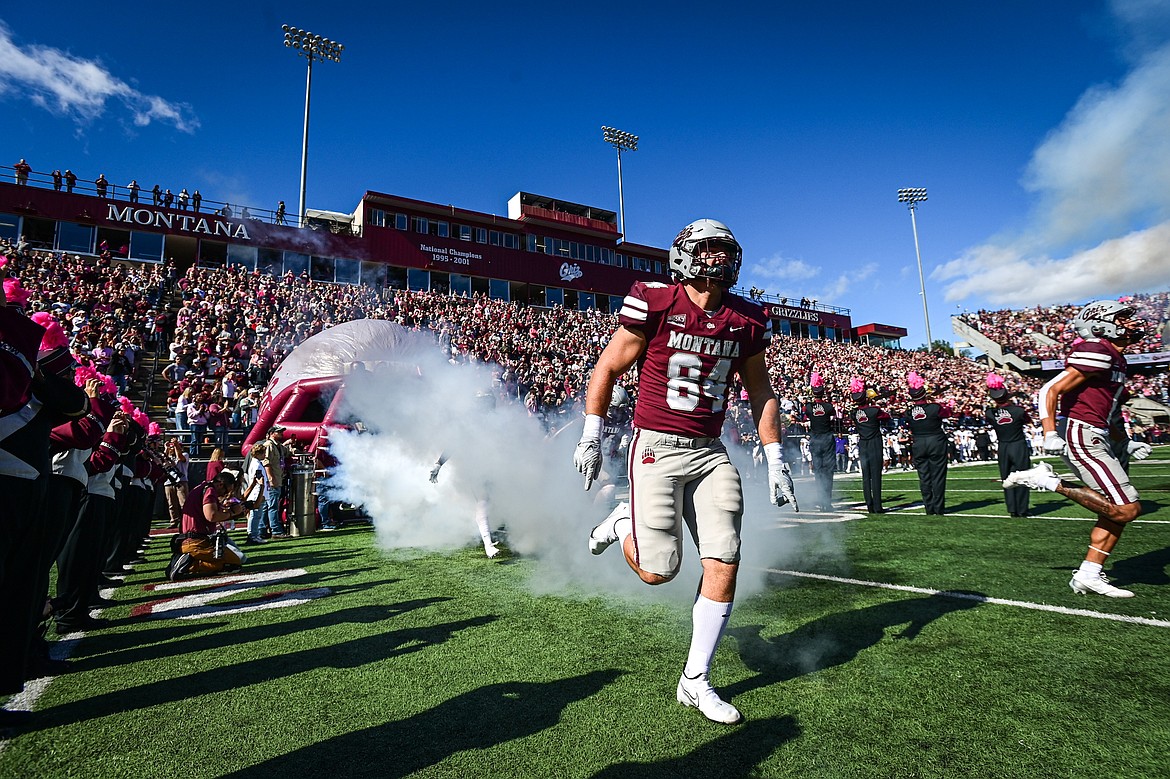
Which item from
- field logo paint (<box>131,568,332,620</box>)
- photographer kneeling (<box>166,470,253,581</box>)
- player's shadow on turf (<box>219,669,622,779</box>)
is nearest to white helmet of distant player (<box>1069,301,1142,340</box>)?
player's shadow on turf (<box>219,669,622,779</box>)

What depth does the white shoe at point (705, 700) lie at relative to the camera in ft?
9.01

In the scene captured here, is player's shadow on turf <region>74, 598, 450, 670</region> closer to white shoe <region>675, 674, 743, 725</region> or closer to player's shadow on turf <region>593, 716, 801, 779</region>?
white shoe <region>675, 674, 743, 725</region>

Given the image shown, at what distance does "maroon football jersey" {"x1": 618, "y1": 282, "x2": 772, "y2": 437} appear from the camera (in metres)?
3.35

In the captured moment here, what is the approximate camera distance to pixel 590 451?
340cm

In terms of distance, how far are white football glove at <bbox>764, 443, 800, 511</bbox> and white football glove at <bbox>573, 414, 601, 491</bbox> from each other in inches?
39.3

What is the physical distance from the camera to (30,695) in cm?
344

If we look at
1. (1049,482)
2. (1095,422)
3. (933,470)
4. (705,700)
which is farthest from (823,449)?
(705,700)

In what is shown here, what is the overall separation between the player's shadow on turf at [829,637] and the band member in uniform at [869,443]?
5.71m

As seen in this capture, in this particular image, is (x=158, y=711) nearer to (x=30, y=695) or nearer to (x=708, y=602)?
(x=30, y=695)

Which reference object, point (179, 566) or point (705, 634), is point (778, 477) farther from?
point (179, 566)

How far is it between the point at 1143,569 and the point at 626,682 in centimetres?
512

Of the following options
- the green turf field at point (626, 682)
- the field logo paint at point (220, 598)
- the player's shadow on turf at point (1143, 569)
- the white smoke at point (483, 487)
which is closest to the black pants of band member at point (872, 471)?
the white smoke at point (483, 487)

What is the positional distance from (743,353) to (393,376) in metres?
8.17

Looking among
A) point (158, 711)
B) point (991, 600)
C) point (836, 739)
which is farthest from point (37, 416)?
point (991, 600)
